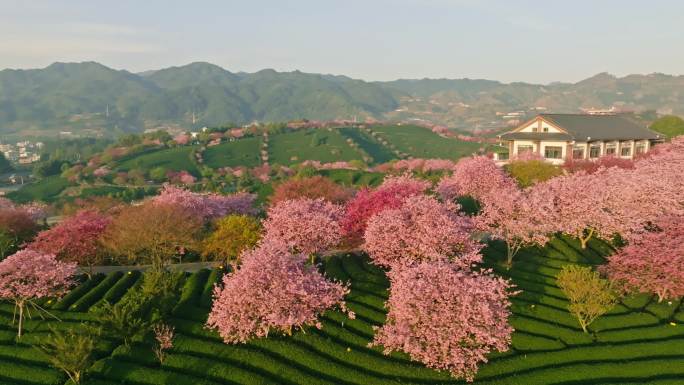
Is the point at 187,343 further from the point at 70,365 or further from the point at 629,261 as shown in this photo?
the point at 629,261

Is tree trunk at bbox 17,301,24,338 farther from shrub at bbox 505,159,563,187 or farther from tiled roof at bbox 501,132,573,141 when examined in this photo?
tiled roof at bbox 501,132,573,141

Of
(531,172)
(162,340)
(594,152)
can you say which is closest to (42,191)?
(162,340)

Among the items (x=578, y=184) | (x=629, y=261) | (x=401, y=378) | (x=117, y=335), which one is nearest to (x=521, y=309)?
(x=629, y=261)

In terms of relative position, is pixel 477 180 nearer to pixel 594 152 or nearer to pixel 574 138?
pixel 574 138

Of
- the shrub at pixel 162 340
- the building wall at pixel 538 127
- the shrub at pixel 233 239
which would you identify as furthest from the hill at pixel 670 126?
the shrub at pixel 162 340

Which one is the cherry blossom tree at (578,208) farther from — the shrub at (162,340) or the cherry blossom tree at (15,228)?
the cherry blossom tree at (15,228)

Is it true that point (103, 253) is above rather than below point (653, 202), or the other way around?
below
